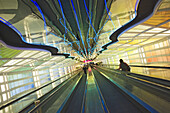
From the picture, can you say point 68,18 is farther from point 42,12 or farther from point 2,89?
point 2,89

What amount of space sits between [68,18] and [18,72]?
1137cm

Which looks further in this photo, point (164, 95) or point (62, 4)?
point (62, 4)

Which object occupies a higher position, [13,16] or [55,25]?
[55,25]

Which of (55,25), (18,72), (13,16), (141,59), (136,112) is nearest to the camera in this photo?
(136,112)

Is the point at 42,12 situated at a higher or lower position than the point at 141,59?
higher

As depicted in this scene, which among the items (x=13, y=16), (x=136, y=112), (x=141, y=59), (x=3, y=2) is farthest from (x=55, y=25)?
(x=141, y=59)

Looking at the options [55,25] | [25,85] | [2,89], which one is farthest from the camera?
[25,85]

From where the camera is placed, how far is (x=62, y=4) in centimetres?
895

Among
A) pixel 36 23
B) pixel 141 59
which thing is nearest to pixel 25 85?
pixel 36 23

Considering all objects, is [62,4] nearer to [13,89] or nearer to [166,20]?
[166,20]

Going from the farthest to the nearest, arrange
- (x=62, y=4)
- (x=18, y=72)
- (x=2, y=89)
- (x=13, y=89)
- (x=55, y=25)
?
(x=18, y=72) < (x=13, y=89) < (x=2, y=89) < (x=55, y=25) < (x=62, y=4)

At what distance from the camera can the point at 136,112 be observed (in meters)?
3.57

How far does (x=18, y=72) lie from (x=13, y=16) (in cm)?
1228

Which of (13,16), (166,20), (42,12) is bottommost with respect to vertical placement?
(166,20)
